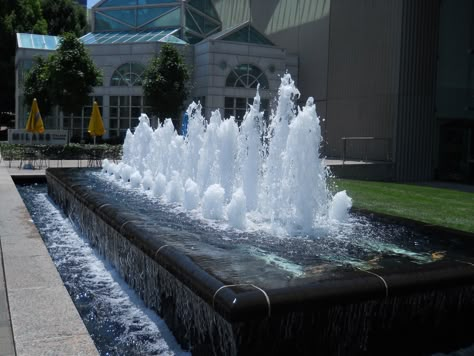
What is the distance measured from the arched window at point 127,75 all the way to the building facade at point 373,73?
23.2 inches

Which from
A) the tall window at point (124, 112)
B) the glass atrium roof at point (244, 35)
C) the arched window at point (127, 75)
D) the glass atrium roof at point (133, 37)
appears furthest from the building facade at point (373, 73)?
the glass atrium roof at point (133, 37)

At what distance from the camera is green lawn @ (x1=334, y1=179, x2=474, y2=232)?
10977 millimetres

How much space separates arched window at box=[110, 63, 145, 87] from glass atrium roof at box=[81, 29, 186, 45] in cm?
157

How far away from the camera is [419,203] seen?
13.7m

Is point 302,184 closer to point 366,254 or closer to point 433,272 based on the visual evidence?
point 366,254

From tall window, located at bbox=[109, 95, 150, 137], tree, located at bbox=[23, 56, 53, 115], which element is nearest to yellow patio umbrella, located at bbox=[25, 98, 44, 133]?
tree, located at bbox=[23, 56, 53, 115]

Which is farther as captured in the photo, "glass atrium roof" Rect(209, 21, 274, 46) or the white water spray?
"glass atrium roof" Rect(209, 21, 274, 46)

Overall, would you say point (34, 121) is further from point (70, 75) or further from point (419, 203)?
point (419, 203)

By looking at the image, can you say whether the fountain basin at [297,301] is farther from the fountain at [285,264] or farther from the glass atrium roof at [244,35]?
the glass atrium roof at [244,35]

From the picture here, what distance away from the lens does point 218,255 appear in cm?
539

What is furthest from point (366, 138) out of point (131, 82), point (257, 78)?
point (131, 82)

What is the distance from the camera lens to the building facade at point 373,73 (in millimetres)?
22562

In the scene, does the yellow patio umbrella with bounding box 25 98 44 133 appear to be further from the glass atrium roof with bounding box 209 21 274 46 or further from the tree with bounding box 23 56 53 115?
the glass atrium roof with bounding box 209 21 274 46

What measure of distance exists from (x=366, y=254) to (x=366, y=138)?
17709 millimetres
